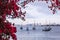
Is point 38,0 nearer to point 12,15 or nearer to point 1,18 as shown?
point 12,15

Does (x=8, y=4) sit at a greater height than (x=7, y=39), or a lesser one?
greater

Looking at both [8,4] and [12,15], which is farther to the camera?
[12,15]

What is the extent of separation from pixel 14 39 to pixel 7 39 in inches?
6.4

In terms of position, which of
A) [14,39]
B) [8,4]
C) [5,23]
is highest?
[8,4]

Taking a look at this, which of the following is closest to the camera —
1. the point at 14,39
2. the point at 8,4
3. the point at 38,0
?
the point at 8,4

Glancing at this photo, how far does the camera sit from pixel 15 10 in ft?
17.1

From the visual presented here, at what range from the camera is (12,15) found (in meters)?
5.34

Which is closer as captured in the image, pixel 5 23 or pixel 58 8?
pixel 5 23

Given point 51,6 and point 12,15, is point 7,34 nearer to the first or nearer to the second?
point 12,15

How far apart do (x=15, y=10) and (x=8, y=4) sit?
12.9 inches

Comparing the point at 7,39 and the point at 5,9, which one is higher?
the point at 5,9

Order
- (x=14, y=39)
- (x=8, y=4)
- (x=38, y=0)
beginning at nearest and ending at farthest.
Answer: (x=8, y=4) → (x=14, y=39) → (x=38, y=0)

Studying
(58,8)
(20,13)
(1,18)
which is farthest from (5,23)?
(58,8)

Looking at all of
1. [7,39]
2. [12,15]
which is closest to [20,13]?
[12,15]
